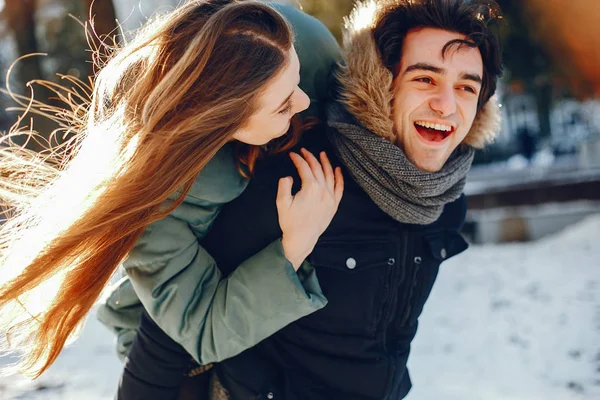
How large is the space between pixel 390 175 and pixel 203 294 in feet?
2.34

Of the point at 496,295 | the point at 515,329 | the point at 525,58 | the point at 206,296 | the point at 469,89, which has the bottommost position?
the point at 525,58

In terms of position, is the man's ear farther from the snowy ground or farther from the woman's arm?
the snowy ground

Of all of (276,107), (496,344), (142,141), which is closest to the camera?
(142,141)

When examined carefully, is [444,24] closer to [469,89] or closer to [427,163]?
[469,89]

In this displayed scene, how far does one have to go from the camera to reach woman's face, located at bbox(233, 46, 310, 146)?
175cm

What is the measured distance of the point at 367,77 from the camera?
202 centimetres

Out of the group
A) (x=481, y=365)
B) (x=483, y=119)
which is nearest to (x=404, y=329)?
(x=483, y=119)

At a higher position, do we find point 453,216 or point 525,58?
point 453,216

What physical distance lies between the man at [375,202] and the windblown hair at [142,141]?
0.34 m

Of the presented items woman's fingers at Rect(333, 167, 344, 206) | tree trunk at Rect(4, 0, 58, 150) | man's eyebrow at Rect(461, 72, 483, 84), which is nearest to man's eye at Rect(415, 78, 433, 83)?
man's eyebrow at Rect(461, 72, 483, 84)

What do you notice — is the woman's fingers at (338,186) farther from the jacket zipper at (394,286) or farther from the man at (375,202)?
the jacket zipper at (394,286)

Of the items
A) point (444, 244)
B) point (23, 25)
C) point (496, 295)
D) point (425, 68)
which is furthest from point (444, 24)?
point (23, 25)

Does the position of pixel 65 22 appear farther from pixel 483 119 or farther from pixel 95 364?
pixel 483 119

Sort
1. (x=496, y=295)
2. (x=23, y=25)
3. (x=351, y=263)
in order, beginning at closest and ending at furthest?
(x=351, y=263)
(x=496, y=295)
(x=23, y=25)
